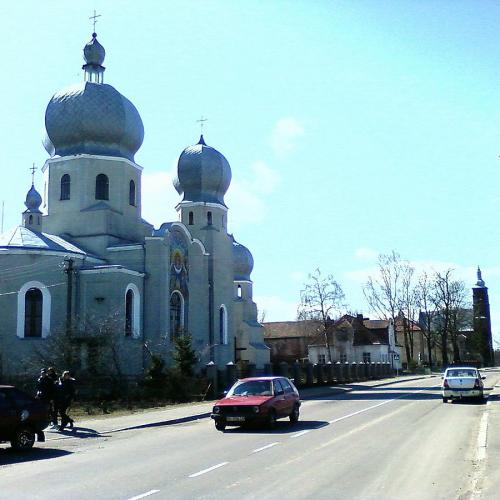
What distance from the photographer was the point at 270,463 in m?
11.9

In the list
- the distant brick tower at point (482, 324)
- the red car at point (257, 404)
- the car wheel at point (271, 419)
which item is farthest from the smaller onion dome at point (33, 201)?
the distant brick tower at point (482, 324)

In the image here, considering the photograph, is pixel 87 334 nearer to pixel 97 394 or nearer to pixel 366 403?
pixel 97 394

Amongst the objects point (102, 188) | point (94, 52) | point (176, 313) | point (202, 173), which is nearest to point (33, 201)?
point (102, 188)

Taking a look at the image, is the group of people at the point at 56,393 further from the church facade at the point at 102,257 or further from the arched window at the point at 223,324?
the arched window at the point at 223,324

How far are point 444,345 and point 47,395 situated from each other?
6541cm

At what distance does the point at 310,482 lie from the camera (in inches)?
397

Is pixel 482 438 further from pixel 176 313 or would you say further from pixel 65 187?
pixel 65 187

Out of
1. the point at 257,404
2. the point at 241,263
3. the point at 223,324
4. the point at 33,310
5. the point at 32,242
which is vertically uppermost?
the point at 241,263

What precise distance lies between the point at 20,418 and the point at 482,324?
104645 millimetres

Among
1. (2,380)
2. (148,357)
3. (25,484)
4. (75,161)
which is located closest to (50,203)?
(75,161)

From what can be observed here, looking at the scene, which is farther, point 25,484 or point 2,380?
point 2,380

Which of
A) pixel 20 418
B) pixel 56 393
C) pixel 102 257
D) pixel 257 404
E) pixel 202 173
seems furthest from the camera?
pixel 202 173

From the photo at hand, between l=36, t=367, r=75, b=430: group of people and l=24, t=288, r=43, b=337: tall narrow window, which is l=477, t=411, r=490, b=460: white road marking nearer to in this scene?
l=36, t=367, r=75, b=430: group of people

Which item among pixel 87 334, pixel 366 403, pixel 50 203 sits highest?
pixel 50 203
